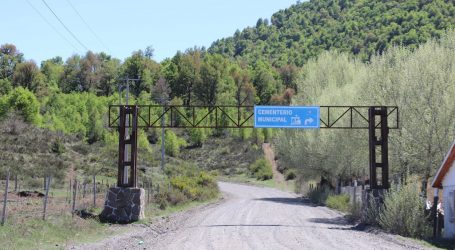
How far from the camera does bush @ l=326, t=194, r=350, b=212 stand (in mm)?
41541

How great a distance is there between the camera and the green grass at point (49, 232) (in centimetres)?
1753

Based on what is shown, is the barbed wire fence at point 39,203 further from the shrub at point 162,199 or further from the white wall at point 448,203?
the white wall at point 448,203

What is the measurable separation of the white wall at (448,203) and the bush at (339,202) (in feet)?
48.5

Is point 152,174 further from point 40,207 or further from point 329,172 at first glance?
point 40,207

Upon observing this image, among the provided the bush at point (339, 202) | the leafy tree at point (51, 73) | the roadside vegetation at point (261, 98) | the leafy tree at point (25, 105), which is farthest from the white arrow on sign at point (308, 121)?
the leafy tree at point (51, 73)

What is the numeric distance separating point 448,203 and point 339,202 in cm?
1844

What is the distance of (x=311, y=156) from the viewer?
4891 cm

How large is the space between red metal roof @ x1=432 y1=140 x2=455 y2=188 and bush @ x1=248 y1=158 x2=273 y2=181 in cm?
6661

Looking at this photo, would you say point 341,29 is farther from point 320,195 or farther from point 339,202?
point 339,202

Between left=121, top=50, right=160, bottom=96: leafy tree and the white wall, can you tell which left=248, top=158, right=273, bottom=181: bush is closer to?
left=121, top=50, right=160, bottom=96: leafy tree

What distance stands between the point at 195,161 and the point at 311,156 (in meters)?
58.9

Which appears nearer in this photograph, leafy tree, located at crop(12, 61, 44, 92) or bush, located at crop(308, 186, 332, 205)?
bush, located at crop(308, 186, 332, 205)

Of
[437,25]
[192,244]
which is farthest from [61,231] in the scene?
[437,25]

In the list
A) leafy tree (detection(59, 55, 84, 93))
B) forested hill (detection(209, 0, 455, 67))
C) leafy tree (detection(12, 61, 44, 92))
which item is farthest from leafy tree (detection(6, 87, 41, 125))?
leafy tree (detection(59, 55, 84, 93))
